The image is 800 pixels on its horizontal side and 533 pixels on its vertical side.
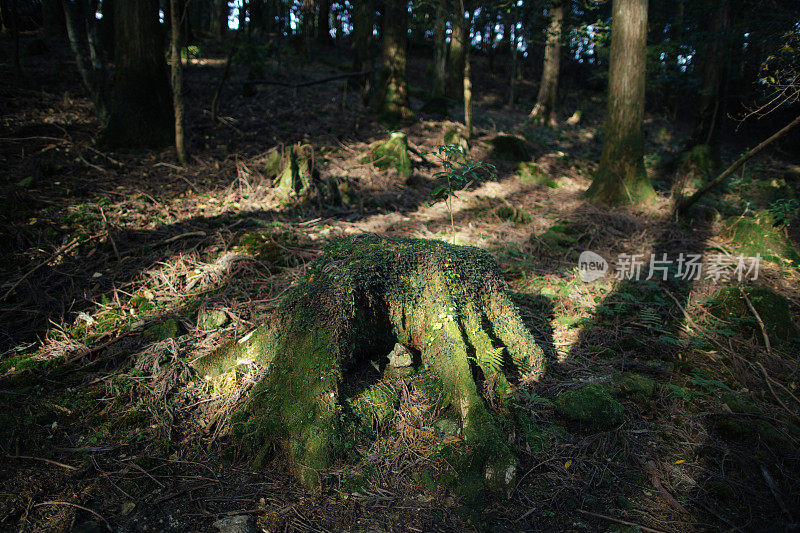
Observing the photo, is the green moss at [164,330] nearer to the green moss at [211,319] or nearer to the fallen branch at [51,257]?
the green moss at [211,319]

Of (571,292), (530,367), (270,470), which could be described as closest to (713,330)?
(571,292)

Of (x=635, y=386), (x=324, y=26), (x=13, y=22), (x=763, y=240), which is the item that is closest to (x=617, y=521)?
(x=635, y=386)

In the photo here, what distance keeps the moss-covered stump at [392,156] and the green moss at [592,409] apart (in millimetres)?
6000

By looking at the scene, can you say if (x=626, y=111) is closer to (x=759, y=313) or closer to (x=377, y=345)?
(x=759, y=313)

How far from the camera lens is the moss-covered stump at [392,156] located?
779 cm

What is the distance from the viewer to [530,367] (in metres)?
2.80

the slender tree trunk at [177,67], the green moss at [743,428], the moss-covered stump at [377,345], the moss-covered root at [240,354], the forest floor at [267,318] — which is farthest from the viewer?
the slender tree trunk at [177,67]

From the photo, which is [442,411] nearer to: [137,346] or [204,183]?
[137,346]

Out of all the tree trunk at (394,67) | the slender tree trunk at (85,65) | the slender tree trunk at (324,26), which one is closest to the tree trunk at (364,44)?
the tree trunk at (394,67)

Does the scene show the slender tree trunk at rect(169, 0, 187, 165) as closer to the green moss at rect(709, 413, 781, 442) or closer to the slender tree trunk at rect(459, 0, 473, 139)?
the slender tree trunk at rect(459, 0, 473, 139)

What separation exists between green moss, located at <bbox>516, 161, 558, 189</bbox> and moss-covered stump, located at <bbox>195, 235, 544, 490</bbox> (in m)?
6.45

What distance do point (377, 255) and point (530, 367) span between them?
1440mm

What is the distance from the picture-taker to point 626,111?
267 inches

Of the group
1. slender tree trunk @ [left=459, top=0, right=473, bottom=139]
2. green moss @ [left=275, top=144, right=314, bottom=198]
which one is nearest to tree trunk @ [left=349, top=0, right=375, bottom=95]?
slender tree trunk @ [left=459, top=0, right=473, bottom=139]
